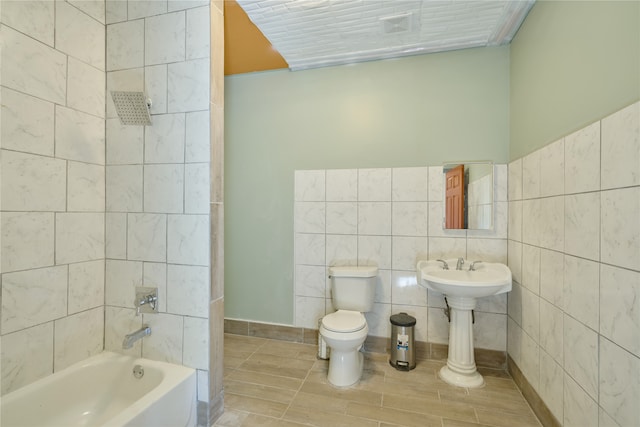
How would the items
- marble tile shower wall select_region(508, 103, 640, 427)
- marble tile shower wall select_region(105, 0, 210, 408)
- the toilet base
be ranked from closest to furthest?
marble tile shower wall select_region(508, 103, 640, 427), marble tile shower wall select_region(105, 0, 210, 408), the toilet base

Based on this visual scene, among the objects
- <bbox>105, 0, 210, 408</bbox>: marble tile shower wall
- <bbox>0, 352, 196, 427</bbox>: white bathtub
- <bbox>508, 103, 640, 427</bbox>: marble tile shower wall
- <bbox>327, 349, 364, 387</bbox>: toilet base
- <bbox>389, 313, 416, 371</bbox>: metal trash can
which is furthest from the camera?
<bbox>389, 313, 416, 371</bbox>: metal trash can

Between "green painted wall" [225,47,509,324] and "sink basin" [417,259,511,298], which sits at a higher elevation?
"green painted wall" [225,47,509,324]

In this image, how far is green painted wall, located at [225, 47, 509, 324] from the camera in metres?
2.33

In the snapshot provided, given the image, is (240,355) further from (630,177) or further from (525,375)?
(630,177)

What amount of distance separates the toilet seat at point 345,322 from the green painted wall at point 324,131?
27.4 inches

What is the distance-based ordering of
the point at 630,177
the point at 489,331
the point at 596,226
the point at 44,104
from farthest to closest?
the point at 489,331 < the point at 44,104 < the point at 596,226 < the point at 630,177

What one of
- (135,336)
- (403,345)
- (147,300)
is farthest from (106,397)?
(403,345)

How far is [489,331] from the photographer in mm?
2297

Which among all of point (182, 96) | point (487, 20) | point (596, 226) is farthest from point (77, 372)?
point (487, 20)

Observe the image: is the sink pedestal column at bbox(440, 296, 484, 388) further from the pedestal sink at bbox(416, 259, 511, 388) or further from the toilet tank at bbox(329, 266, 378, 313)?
the toilet tank at bbox(329, 266, 378, 313)

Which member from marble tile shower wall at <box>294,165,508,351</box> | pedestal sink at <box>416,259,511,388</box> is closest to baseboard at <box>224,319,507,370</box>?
marble tile shower wall at <box>294,165,508,351</box>

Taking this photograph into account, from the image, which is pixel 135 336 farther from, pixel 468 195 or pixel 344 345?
pixel 468 195

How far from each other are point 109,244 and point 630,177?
2540mm

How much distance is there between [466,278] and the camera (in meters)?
2.16
